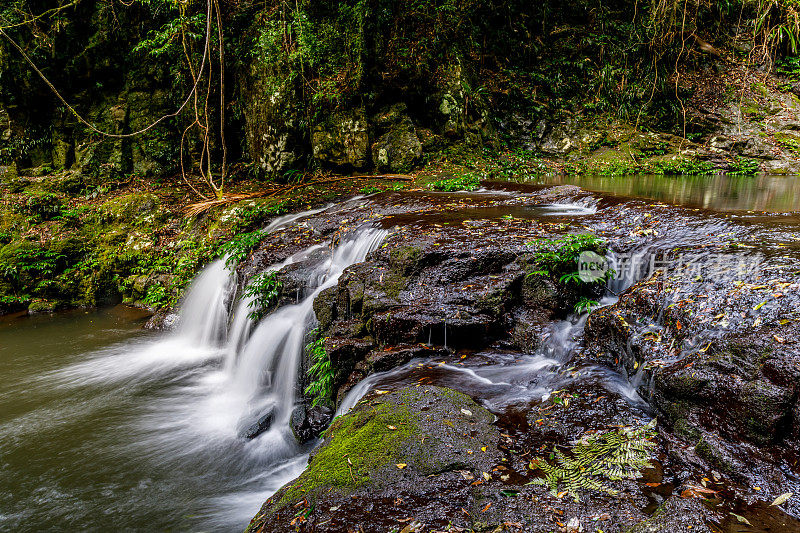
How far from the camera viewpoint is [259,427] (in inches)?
187

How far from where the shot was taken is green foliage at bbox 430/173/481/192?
9261mm

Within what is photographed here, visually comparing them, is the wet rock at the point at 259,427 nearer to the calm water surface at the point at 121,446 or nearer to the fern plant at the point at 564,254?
the calm water surface at the point at 121,446

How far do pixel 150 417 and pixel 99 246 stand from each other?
6.53m

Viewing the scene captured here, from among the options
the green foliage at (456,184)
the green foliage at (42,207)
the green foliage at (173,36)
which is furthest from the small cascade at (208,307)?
the green foliage at (173,36)

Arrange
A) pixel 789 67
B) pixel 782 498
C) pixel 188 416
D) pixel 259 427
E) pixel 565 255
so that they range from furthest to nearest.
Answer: pixel 789 67 → pixel 188 416 → pixel 259 427 → pixel 565 255 → pixel 782 498

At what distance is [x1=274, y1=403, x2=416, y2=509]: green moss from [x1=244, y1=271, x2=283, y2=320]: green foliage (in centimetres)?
350

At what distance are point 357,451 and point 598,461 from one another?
1.46m

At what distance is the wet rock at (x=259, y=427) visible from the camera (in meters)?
4.69

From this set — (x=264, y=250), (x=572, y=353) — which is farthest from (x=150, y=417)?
(x=572, y=353)

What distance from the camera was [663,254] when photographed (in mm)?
4254

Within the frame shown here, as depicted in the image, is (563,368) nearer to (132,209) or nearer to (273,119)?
(273,119)

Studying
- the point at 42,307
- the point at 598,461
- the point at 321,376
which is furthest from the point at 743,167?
the point at 42,307

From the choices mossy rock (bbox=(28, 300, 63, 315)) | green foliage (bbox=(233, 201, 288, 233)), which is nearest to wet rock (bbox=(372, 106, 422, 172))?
green foliage (bbox=(233, 201, 288, 233))

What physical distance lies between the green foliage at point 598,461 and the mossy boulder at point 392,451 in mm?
348
